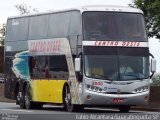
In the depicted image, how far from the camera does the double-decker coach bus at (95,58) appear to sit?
28.5 metres

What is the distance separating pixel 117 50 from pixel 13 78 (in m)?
8.61

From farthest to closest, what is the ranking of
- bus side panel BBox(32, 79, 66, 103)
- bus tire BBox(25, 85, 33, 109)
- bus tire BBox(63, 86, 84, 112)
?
bus tire BBox(25, 85, 33, 109), bus side panel BBox(32, 79, 66, 103), bus tire BBox(63, 86, 84, 112)

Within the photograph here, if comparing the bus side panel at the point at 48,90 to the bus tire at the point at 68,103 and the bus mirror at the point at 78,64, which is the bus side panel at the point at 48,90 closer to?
the bus tire at the point at 68,103

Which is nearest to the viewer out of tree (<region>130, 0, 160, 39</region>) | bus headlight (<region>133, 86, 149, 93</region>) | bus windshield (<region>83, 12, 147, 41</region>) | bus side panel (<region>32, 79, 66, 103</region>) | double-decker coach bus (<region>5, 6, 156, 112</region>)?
double-decker coach bus (<region>5, 6, 156, 112</region>)

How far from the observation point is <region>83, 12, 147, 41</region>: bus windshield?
95.2 ft

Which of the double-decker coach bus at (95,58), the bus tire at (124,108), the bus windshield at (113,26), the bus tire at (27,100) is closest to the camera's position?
the double-decker coach bus at (95,58)

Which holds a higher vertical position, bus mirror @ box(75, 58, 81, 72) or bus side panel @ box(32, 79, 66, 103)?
bus mirror @ box(75, 58, 81, 72)

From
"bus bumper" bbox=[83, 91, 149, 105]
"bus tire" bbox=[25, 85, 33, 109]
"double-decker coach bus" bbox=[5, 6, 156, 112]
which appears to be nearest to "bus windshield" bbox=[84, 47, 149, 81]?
"double-decker coach bus" bbox=[5, 6, 156, 112]

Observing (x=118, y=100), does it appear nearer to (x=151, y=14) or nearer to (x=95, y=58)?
(x=95, y=58)

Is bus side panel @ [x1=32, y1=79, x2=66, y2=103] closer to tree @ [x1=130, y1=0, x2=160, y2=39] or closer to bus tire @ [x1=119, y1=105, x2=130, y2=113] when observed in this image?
bus tire @ [x1=119, y1=105, x2=130, y2=113]

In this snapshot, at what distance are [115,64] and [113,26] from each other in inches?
63.3

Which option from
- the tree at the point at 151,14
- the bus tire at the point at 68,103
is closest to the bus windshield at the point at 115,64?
the bus tire at the point at 68,103

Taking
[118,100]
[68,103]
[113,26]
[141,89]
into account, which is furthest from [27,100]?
[141,89]

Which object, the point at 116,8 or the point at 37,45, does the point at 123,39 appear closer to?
the point at 116,8
